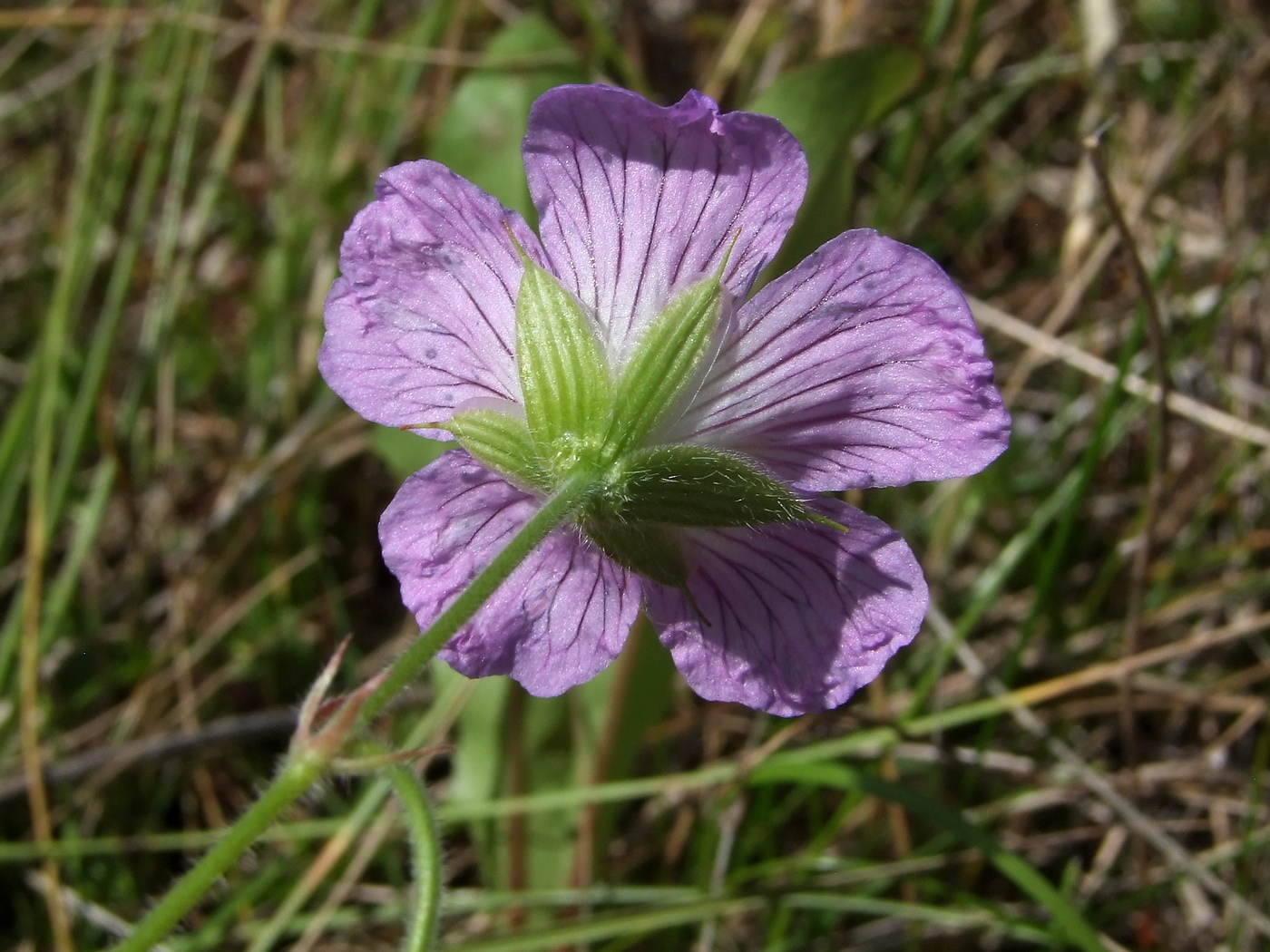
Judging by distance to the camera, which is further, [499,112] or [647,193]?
[499,112]

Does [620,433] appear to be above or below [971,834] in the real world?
above

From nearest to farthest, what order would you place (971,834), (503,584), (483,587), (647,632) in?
(483,587), (503,584), (971,834), (647,632)

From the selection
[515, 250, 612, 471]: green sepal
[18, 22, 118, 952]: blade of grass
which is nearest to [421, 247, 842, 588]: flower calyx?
[515, 250, 612, 471]: green sepal

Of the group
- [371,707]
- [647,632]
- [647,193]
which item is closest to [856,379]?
[647,193]

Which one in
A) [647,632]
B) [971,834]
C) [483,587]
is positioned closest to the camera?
[483,587]

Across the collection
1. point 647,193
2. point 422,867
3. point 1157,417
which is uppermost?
point 647,193

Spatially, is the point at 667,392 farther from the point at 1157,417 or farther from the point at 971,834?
the point at 1157,417

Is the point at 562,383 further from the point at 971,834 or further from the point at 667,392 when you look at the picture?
the point at 971,834

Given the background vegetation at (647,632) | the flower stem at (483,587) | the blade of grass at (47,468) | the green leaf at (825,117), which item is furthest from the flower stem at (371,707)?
the blade of grass at (47,468)
